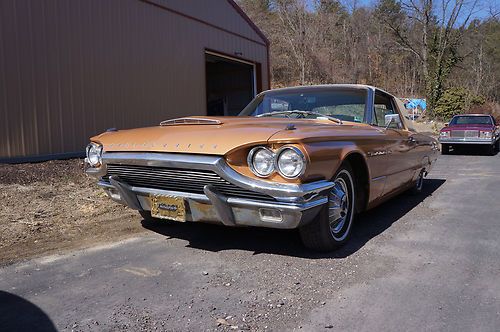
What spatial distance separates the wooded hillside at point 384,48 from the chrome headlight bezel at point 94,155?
3074 cm

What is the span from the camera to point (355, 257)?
3.94m

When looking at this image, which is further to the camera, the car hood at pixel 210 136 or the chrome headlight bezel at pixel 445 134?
the chrome headlight bezel at pixel 445 134

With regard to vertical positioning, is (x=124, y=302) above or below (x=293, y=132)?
below

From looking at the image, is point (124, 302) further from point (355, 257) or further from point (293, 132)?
point (355, 257)

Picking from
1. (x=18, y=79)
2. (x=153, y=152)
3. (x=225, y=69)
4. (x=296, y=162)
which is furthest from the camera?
(x=225, y=69)

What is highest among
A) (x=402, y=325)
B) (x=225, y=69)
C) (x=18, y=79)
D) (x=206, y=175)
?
(x=225, y=69)

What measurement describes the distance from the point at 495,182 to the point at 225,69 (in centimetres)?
1402

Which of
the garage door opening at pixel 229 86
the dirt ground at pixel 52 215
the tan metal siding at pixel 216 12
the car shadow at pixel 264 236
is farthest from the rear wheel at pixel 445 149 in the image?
the dirt ground at pixel 52 215

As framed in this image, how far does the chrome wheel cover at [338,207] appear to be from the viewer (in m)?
3.94

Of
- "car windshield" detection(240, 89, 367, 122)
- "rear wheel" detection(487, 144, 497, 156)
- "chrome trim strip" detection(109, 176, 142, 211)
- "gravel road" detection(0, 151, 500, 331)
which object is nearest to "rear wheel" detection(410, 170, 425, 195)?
"gravel road" detection(0, 151, 500, 331)

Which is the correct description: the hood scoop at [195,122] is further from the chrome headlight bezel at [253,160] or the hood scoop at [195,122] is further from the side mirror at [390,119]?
the side mirror at [390,119]

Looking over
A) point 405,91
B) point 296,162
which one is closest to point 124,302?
point 296,162

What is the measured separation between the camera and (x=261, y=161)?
11.2ft

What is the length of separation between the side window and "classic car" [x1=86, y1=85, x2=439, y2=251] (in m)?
0.13
